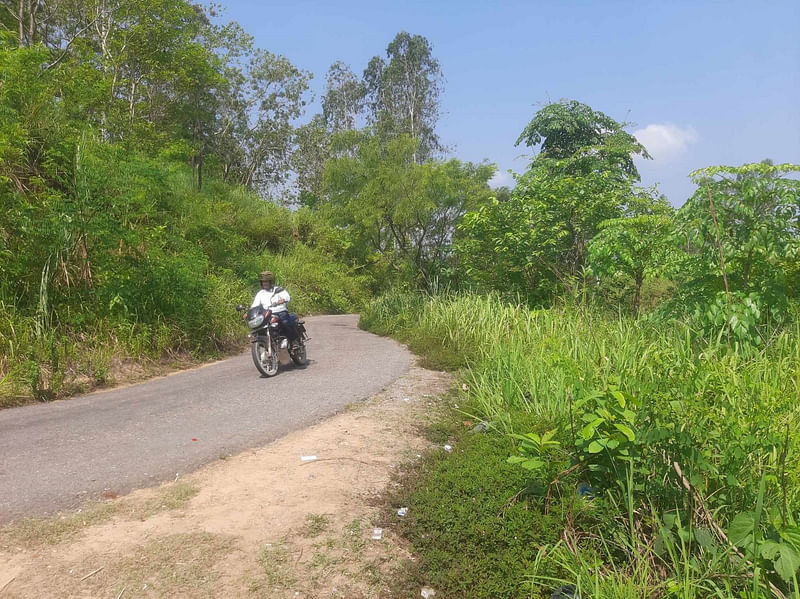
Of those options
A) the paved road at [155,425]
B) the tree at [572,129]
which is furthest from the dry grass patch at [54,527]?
the tree at [572,129]

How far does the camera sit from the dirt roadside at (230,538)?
2650mm

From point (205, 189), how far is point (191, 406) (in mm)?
15901

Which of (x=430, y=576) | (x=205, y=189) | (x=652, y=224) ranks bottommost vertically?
(x=430, y=576)

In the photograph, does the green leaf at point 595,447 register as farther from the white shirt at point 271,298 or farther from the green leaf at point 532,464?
the white shirt at point 271,298

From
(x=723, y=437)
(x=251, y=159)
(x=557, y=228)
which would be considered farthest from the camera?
(x=251, y=159)

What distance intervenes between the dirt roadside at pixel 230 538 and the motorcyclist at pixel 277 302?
12.4 feet

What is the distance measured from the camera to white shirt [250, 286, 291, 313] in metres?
8.12

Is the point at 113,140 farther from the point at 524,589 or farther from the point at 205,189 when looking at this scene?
the point at 524,589

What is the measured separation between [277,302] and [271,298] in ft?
0.44

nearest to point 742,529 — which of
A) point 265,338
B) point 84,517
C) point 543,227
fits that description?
point 84,517

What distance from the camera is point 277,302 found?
816 centimetres

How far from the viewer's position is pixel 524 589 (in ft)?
8.71

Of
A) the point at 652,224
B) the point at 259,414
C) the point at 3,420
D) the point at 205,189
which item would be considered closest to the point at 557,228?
the point at 652,224

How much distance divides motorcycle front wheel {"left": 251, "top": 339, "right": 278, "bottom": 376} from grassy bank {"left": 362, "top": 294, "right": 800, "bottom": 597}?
425 centimetres
